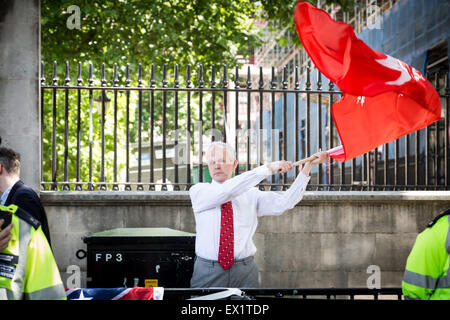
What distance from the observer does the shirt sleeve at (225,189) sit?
13.9ft

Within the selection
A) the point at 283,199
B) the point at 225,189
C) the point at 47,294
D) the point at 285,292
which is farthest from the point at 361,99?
the point at 47,294

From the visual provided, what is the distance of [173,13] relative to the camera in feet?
39.8

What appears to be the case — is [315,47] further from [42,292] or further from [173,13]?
[173,13]

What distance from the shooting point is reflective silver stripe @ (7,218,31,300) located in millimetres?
2406

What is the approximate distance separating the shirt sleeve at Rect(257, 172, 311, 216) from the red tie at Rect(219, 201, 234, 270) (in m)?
0.35

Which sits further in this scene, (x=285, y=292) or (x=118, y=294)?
(x=118, y=294)

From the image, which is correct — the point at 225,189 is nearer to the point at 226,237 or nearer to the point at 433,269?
the point at 226,237

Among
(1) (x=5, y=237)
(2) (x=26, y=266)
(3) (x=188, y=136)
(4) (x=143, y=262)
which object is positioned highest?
(3) (x=188, y=136)

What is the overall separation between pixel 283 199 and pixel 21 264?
8.38 feet

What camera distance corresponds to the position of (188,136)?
6520mm

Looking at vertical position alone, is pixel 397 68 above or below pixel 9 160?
above

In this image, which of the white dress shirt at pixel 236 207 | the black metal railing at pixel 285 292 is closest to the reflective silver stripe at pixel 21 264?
the black metal railing at pixel 285 292
